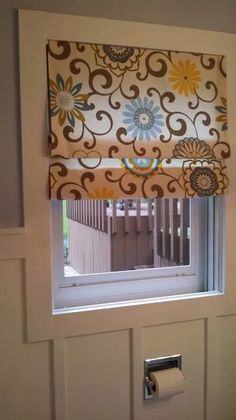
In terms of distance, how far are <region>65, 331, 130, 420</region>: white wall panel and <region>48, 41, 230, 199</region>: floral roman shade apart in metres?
0.58

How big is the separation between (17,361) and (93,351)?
A: 0.29 metres

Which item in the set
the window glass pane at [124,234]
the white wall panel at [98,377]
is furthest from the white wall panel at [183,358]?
the window glass pane at [124,234]

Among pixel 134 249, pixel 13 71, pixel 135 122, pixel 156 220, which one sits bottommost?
pixel 134 249

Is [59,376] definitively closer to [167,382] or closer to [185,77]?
[167,382]

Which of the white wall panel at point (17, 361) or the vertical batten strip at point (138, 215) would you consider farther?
the vertical batten strip at point (138, 215)

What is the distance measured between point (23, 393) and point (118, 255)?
649 millimetres

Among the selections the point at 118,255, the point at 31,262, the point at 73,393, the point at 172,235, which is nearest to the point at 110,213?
the point at 118,255

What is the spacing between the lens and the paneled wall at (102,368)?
139cm

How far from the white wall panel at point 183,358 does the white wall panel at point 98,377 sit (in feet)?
0.34

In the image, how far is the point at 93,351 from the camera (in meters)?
1.49

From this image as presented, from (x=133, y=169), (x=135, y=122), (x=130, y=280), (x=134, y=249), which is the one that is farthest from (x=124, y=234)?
(x=135, y=122)

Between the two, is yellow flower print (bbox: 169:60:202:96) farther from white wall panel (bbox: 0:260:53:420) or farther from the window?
white wall panel (bbox: 0:260:53:420)

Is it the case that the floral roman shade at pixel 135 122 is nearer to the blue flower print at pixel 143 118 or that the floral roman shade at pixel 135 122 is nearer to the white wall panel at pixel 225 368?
the blue flower print at pixel 143 118

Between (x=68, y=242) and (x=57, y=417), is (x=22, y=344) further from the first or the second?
(x=68, y=242)
